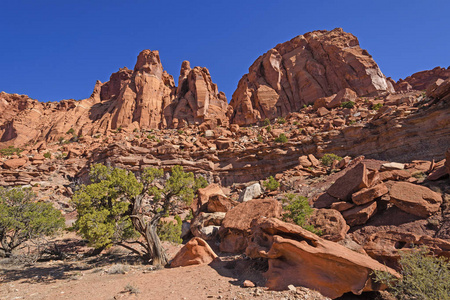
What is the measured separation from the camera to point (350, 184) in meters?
11.9

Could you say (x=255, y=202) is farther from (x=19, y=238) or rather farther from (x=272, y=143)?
(x=272, y=143)

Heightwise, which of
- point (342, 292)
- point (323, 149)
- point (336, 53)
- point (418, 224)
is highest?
point (336, 53)

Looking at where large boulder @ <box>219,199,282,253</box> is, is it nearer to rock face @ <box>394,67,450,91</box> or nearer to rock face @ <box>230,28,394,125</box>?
rock face @ <box>230,28,394,125</box>

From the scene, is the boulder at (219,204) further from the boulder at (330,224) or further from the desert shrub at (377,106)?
the desert shrub at (377,106)

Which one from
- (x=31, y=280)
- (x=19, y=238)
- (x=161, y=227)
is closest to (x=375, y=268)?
(x=161, y=227)

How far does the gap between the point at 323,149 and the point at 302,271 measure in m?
24.9

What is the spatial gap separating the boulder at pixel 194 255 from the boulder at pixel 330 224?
183 inches

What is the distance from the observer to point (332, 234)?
9.33 m

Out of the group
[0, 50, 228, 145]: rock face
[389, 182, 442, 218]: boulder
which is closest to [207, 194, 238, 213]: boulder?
[389, 182, 442, 218]: boulder

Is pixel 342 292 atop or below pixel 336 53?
below

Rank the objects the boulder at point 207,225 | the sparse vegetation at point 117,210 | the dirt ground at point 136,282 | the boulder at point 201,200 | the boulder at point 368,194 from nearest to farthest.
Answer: the dirt ground at point 136,282 < the sparse vegetation at point 117,210 < the boulder at point 368,194 < the boulder at point 207,225 < the boulder at point 201,200

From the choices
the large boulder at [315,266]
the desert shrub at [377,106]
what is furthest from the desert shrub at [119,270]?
the desert shrub at [377,106]

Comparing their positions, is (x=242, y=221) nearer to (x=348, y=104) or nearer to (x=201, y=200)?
(x=201, y=200)

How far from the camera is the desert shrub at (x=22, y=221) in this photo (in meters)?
12.3
